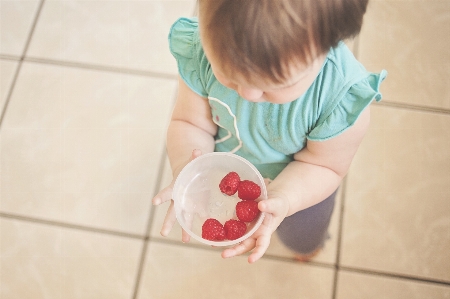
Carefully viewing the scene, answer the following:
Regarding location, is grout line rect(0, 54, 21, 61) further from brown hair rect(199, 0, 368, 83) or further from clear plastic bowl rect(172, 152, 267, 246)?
brown hair rect(199, 0, 368, 83)

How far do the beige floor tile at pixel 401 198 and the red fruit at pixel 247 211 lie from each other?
0.38 metres

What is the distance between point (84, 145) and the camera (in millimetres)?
980

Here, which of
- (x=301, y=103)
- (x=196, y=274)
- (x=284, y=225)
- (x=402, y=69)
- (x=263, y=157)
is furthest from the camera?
(x=402, y=69)

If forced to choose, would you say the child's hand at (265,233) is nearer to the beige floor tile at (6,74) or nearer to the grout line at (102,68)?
the grout line at (102,68)

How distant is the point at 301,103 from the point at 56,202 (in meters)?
0.66

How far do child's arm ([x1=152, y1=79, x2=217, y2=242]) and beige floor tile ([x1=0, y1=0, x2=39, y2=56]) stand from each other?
60cm

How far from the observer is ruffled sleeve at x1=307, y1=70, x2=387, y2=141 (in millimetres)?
506

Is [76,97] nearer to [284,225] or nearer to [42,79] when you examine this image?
[42,79]

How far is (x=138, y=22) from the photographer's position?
107 cm

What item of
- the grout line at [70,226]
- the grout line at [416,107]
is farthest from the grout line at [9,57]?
the grout line at [416,107]

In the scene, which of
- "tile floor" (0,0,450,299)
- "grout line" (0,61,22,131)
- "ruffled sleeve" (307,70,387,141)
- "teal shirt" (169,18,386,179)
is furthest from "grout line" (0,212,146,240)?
"ruffled sleeve" (307,70,387,141)

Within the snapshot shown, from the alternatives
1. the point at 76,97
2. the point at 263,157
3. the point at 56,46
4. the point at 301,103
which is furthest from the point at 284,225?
the point at 56,46

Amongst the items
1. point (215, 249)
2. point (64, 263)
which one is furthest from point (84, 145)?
point (215, 249)

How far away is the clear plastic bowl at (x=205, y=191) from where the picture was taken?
61 cm
